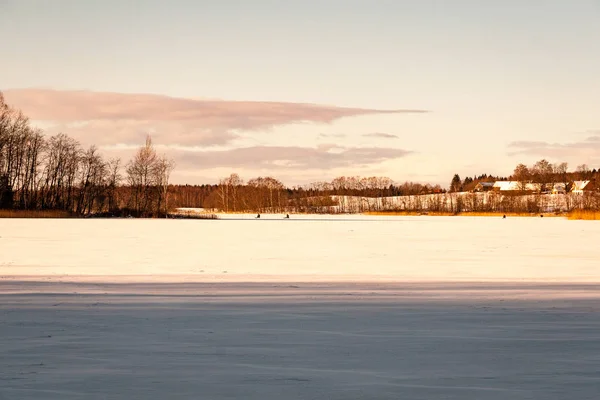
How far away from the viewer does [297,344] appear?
18.1 feet

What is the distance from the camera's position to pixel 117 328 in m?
6.21

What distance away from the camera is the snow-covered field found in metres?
4.18

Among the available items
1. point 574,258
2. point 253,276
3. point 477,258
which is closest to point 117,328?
point 253,276

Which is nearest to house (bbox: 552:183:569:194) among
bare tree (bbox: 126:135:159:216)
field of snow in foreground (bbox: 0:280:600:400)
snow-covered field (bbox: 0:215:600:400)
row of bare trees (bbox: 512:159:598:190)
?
row of bare trees (bbox: 512:159:598:190)

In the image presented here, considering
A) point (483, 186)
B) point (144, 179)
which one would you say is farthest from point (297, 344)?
point (483, 186)

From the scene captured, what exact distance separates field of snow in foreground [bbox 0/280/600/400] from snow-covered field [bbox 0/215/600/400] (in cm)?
1

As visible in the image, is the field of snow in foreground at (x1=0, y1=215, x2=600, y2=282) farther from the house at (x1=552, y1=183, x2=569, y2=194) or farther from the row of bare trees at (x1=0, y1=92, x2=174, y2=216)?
the house at (x1=552, y1=183, x2=569, y2=194)

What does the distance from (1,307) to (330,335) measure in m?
3.82

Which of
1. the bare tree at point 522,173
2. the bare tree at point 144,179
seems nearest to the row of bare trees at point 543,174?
the bare tree at point 522,173

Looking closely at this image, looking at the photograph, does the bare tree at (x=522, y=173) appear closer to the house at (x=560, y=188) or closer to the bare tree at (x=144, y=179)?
the house at (x=560, y=188)

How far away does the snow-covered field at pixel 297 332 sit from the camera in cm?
418

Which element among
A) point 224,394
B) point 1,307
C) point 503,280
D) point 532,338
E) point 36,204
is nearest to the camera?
point 224,394

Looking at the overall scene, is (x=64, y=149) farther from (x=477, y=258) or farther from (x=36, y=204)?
(x=477, y=258)

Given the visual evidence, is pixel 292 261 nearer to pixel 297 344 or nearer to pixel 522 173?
pixel 297 344
